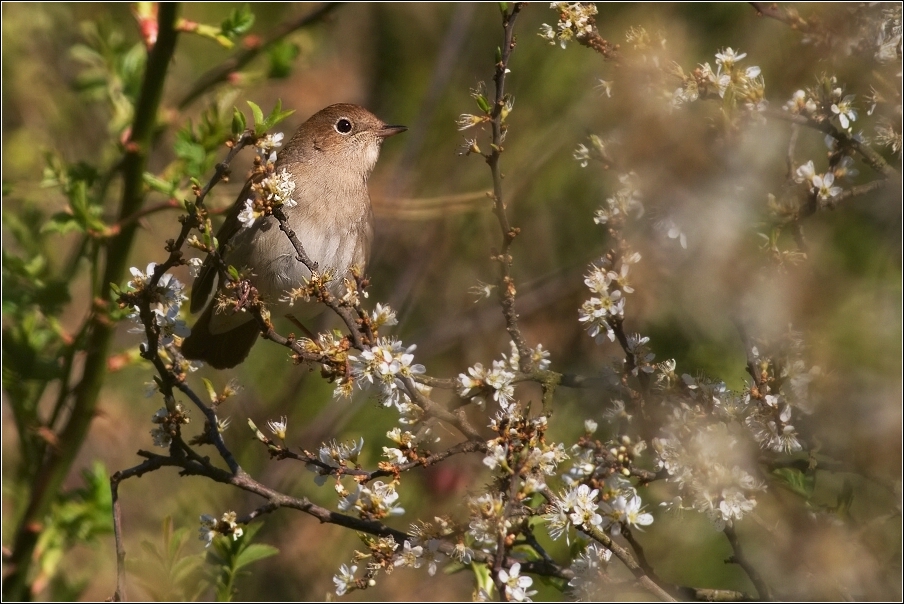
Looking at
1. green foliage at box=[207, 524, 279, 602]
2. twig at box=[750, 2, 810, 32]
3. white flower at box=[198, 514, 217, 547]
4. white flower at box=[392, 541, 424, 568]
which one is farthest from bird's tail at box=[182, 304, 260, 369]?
twig at box=[750, 2, 810, 32]

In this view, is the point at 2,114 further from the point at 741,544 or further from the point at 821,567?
the point at 821,567

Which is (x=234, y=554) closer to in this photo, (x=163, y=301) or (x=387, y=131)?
(x=163, y=301)

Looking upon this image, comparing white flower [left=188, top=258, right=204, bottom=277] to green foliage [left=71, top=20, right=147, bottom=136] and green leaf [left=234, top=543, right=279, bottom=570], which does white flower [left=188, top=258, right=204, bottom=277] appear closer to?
green leaf [left=234, top=543, right=279, bottom=570]

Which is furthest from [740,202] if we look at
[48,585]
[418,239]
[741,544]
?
[418,239]

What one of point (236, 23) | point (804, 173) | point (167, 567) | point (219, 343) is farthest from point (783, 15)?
point (219, 343)

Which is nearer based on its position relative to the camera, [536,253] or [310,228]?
[310,228]

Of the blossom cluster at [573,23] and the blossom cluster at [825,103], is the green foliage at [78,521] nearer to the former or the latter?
the blossom cluster at [573,23]

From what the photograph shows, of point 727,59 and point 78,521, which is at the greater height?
point 727,59
